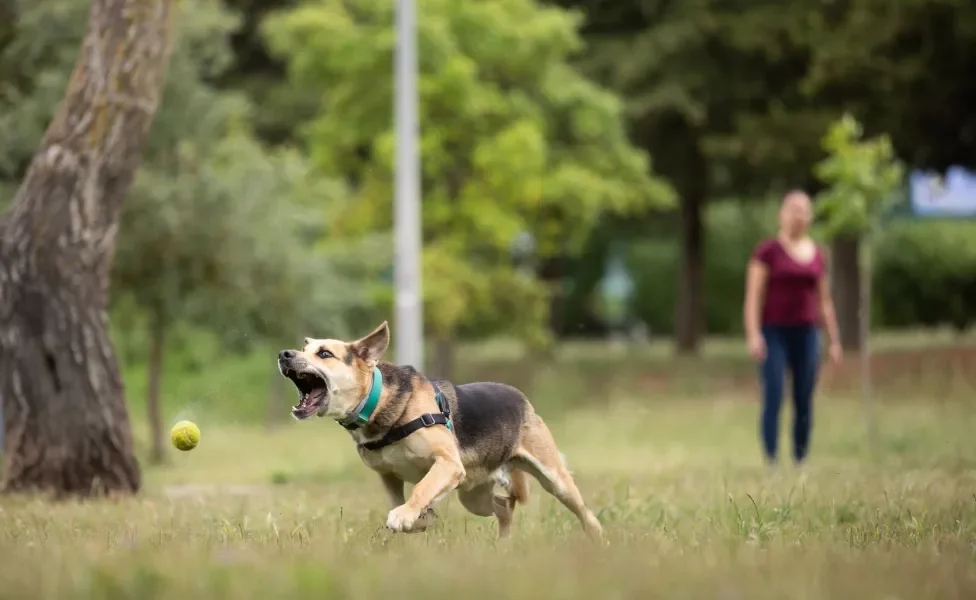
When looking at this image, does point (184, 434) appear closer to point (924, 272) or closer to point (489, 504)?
point (489, 504)

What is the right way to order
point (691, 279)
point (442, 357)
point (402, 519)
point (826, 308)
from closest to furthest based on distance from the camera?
point (402, 519)
point (826, 308)
point (442, 357)
point (691, 279)

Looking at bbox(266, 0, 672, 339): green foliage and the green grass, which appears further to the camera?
bbox(266, 0, 672, 339): green foliage

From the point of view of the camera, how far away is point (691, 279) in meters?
31.0

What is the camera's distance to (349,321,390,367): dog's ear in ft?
21.5

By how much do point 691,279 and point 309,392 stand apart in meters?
25.1

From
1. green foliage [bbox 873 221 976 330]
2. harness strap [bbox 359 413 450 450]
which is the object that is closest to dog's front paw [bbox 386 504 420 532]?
harness strap [bbox 359 413 450 450]

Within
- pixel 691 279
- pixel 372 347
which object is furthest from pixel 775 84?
pixel 372 347

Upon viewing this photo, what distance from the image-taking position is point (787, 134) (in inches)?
1000

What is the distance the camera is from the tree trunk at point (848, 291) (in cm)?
2753

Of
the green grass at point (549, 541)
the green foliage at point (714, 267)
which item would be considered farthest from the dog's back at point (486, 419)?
the green foliage at point (714, 267)

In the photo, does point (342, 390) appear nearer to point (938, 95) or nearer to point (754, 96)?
point (938, 95)

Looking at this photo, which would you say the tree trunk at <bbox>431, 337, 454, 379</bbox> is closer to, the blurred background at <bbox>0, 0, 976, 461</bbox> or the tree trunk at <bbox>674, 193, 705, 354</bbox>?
the blurred background at <bbox>0, 0, 976, 461</bbox>

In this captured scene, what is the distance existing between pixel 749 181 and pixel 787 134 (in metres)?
4.71

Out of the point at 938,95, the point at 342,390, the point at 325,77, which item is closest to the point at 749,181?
the point at 938,95
